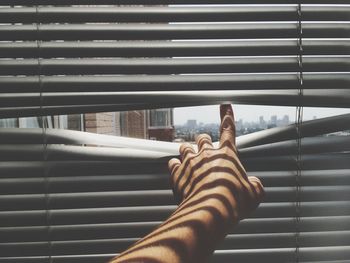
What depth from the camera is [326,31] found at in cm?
121

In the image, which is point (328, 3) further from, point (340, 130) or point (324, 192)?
point (324, 192)

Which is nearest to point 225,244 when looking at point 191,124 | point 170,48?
point 191,124

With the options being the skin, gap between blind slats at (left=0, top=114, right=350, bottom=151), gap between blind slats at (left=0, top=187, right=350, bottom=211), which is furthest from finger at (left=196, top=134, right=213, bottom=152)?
gap between blind slats at (left=0, top=187, right=350, bottom=211)

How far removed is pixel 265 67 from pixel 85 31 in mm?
599

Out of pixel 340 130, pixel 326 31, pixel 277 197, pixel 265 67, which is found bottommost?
pixel 277 197

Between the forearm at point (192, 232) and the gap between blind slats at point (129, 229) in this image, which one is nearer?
the forearm at point (192, 232)

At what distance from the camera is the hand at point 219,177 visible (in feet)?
2.98

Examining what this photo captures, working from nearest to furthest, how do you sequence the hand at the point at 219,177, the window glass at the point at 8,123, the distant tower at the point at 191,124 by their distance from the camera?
the hand at the point at 219,177 → the distant tower at the point at 191,124 → the window glass at the point at 8,123

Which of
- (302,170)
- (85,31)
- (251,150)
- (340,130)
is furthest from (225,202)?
(85,31)

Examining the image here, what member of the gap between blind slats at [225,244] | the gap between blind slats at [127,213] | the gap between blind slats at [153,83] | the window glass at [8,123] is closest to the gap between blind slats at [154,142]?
the gap between blind slats at [153,83]

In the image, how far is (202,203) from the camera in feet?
2.85

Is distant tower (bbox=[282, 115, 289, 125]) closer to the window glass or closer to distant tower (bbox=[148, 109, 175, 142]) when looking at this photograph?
distant tower (bbox=[148, 109, 175, 142])

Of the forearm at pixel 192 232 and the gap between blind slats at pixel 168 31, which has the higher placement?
the gap between blind slats at pixel 168 31

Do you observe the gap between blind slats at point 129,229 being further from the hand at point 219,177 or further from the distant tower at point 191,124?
the distant tower at point 191,124
